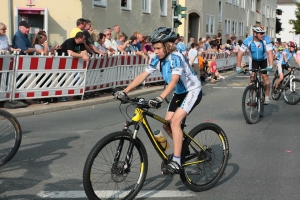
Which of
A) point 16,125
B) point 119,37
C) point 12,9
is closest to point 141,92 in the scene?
point 119,37

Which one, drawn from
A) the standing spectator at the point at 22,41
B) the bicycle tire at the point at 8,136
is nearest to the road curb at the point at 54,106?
the standing spectator at the point at 22,41

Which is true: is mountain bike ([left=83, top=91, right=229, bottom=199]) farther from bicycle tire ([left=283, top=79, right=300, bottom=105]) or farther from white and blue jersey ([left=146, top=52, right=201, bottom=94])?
bicycle tire ([left=283, top=79, right=300, bottom=105])

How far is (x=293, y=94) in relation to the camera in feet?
45.6

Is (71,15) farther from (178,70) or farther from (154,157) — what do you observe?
(178,70)

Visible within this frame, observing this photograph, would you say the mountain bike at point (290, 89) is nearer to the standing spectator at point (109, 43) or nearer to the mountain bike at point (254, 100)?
the mountain bike at point (254, 100)

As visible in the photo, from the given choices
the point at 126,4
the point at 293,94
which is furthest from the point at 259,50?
the point at 126,4

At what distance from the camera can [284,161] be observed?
289 inches

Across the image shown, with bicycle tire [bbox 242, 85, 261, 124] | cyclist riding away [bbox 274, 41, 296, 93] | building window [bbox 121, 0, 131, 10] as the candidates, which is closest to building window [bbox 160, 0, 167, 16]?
building window [bbox 121, 0, 131, 10]

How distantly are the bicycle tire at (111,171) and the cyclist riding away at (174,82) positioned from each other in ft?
1.21

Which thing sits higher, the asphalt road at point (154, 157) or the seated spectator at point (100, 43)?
the seated spectator at point (100, 43)

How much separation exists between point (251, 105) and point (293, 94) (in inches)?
Result: 143

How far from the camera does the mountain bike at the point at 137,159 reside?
192 inches

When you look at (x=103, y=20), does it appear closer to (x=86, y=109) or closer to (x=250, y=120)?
(x=86, y=109)

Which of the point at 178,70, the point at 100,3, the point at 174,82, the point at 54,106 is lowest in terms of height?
the point at 54,106
